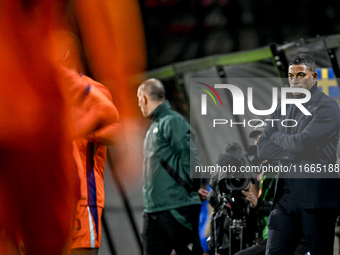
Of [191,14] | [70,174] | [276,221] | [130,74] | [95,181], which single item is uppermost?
[191,14]

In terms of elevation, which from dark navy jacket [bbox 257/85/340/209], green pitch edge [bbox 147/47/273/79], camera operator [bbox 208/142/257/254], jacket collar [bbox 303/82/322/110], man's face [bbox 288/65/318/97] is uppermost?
green pitch edge [bbox 147/47/273/79]

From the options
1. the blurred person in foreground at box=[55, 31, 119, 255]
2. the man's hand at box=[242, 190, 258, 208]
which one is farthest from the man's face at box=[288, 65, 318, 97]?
the man's hand at box=[242, 190, 258, 208]

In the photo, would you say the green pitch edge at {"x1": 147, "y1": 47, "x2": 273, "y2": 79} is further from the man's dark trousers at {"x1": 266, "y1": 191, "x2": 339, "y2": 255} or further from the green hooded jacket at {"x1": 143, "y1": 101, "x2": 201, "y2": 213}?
the man's dark trousers at {"x1": 266, "y1": 191, "x2": 339, "y2": 255}

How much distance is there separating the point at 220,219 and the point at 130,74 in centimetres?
311

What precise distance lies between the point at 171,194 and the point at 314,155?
152 cm

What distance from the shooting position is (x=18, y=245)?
6.19ft

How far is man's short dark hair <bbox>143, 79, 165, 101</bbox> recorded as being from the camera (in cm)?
459

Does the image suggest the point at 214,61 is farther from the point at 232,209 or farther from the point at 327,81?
the point at 232,209

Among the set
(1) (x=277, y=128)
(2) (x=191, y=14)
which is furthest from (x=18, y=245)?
(2) (x=191, y=14)

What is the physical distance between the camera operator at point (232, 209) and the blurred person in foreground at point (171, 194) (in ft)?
0.85

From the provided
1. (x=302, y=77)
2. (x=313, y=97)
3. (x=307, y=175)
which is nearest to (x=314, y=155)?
(x=307, y=175)

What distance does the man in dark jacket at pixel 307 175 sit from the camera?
303 centimetres

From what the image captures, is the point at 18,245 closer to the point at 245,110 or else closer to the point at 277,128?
the point at 277,128

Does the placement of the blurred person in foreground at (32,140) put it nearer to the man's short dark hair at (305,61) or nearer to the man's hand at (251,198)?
the man's short dark hair at (305,61)
